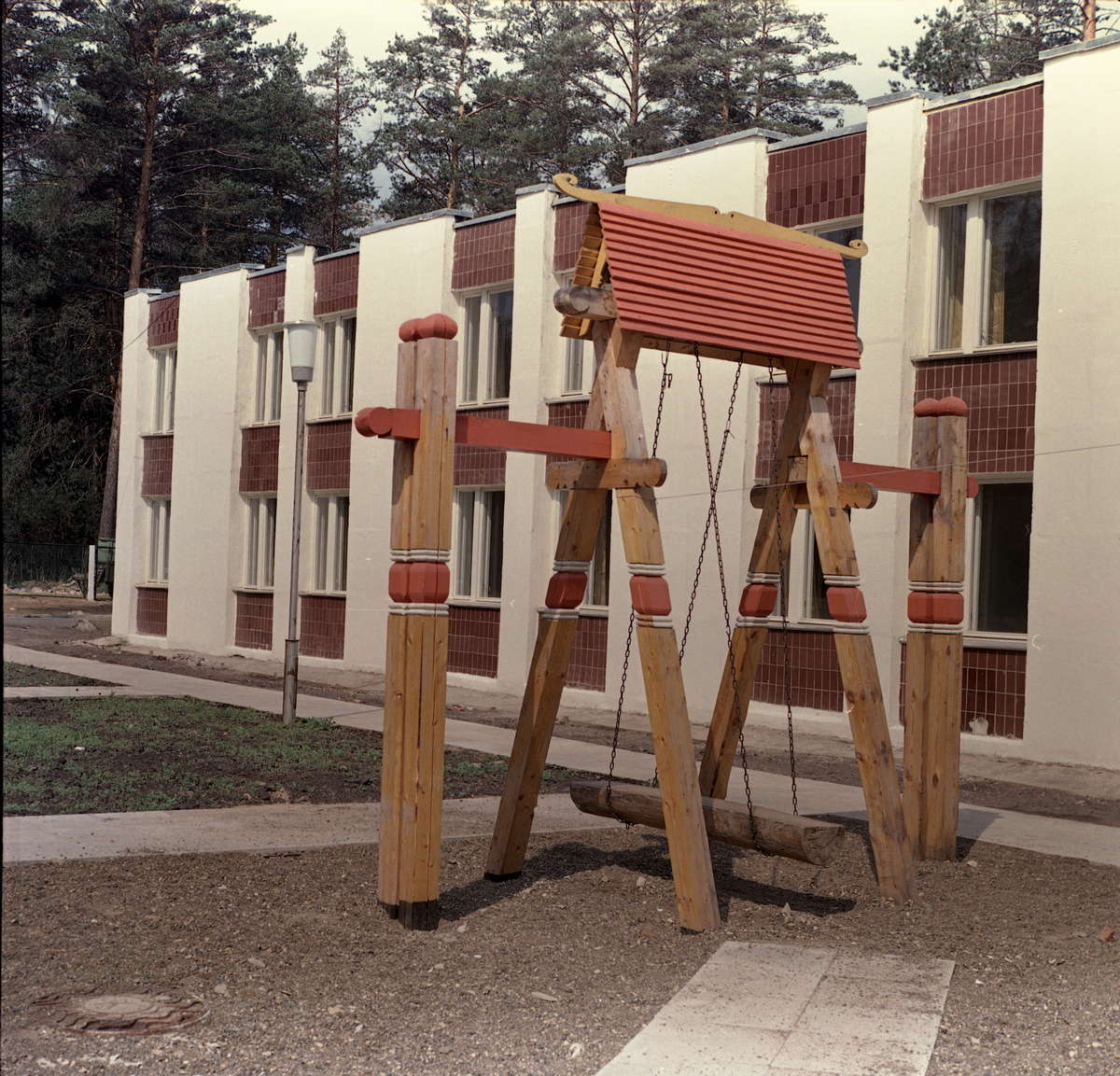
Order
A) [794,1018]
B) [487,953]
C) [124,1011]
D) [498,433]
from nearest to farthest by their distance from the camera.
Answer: [124,1011] < [794,1018] < [487,953] < [498,433]

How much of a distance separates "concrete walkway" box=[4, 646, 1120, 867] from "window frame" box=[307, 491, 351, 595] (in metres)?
4.04

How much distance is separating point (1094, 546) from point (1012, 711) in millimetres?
1826

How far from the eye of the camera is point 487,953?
5.51 metres

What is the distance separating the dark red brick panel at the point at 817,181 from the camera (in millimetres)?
15383

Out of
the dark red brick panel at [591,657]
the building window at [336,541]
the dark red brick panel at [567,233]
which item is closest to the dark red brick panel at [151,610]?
the building window at [336,541]

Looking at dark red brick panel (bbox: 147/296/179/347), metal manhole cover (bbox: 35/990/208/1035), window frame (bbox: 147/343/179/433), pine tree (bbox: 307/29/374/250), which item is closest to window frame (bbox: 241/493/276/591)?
window frame (bbox: 147/343/179/433)

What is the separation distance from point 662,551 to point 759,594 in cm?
131

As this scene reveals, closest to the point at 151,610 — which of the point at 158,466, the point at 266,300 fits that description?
the point at 158,466

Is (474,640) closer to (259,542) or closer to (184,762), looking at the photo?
(259,542)

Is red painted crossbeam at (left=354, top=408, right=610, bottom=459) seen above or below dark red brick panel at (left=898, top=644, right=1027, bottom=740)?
above

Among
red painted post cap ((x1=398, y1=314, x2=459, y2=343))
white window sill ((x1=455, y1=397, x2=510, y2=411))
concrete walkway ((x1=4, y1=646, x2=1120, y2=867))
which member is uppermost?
white window sill ((x1=455, y1=397, x2=510, y2=411))

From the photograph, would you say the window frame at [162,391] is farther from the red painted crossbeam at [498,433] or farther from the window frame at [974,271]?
the red painted crossbeam at [498,433]

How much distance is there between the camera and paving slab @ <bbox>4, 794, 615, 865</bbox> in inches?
281

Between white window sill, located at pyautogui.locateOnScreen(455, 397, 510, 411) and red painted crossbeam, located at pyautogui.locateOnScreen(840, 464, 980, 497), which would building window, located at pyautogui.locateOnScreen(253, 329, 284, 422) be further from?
red painted crossbeam, located at pyautogui.locateOnScreen(840, 464, 980, 497)
